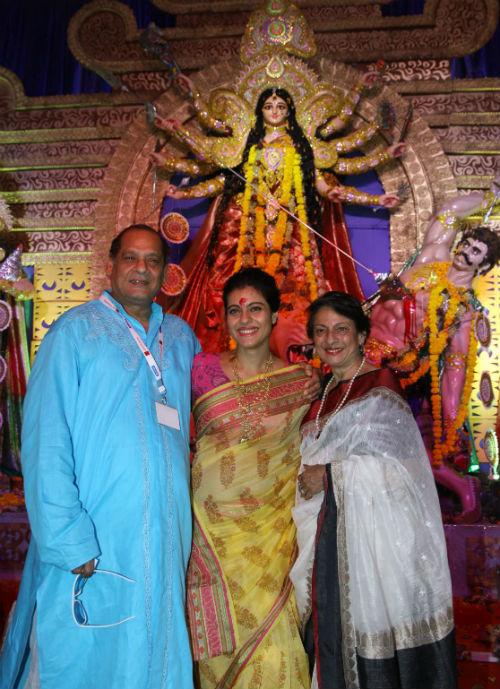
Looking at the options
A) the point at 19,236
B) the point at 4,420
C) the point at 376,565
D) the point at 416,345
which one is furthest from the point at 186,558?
the point at 19,236

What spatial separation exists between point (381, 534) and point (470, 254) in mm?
2455

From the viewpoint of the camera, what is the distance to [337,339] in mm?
2365

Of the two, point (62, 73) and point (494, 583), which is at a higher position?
point (62, 73)

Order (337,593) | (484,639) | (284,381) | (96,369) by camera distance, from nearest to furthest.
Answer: (96,369) < (337,593) < (284,381) < (484,639)

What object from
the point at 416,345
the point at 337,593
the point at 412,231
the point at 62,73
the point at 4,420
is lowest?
the point at 337,593

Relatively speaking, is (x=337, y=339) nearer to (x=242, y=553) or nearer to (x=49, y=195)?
(x=242, y=553)

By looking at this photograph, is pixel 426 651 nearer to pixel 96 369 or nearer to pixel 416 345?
pixel 96 369

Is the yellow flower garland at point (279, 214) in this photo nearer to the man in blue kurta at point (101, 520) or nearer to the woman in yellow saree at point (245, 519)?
the woman in yellow saree at point (245, 519)

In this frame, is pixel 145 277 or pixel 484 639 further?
pixel 484 639

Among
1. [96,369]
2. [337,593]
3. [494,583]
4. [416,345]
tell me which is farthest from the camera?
[416,345]

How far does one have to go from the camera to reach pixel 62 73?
535 centimetres

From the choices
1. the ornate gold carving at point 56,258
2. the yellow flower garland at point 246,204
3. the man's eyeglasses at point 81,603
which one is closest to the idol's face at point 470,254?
the yellow flower garland at point 246,204

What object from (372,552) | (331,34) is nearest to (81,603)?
(372,552)

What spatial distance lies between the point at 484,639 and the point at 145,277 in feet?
8.05
